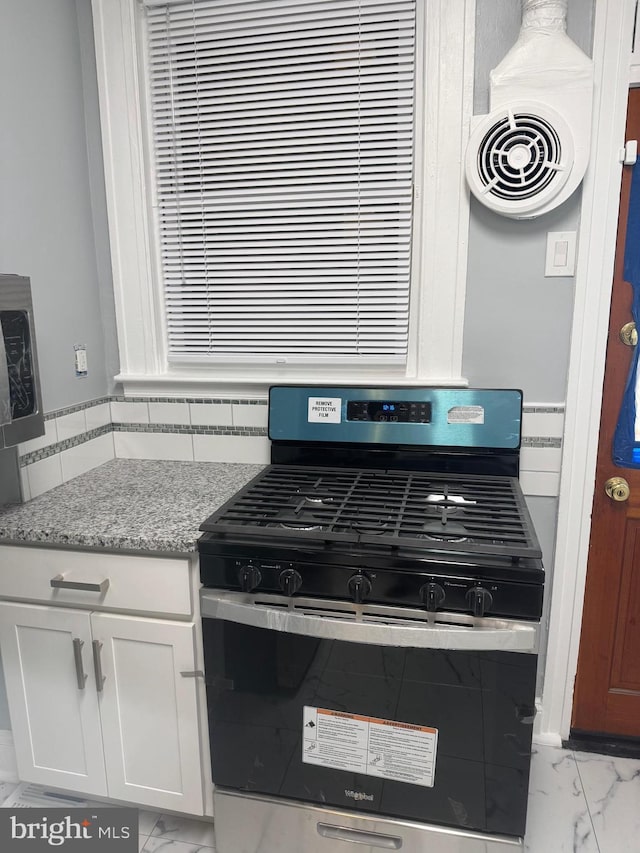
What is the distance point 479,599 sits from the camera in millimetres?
1177

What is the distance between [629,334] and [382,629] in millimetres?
1138

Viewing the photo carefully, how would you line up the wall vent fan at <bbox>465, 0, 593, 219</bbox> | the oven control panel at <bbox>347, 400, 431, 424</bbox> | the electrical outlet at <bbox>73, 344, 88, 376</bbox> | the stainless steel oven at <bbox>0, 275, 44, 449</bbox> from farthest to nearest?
the electrical outlet at <bbox>73, 344, 88, 376</bbox>
the oven control panel at <bbox>347, 400, 431, 424</bbox>
the wall vent fan at <bbox>465, 0, 593, 219</bbox>
the stainless steel oven at <bbox>0, 275, 44, 449</bbox>

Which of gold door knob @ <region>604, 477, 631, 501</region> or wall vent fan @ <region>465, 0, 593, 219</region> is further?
gold door knob @ <region>604, 477, 631, 501</region>

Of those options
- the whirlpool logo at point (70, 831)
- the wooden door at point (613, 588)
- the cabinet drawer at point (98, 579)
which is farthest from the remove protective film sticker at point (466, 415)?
the whirlpool logo at point (70, 831)

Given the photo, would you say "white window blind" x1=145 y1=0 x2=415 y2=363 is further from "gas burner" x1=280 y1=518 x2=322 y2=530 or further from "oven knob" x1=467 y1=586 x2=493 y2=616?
"oven knob" x1=467 y1=586 x2=493 y2=616

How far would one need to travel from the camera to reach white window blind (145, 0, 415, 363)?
5.53ft

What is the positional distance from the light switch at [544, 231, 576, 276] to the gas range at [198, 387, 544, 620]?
0.38 m

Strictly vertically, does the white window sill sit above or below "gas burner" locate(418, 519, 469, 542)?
above

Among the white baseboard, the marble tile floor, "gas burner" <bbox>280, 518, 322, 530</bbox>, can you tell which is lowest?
the marble tile floor

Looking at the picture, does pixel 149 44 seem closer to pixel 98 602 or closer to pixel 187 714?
pixel 98 602

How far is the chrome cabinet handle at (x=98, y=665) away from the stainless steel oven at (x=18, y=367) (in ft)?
1.78

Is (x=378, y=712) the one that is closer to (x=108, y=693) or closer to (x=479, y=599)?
(x=479, y=599)

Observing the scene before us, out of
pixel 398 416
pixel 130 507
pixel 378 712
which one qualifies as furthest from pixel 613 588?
pixel 130 507

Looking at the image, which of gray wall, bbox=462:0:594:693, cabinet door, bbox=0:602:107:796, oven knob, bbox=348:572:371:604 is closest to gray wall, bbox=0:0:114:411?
cabinet door, bbox=0:602:107:796
